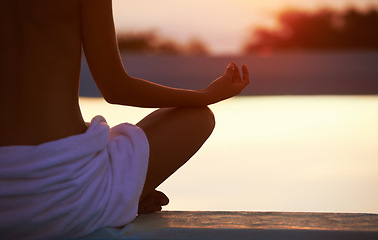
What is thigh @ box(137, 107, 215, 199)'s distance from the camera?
127 centimetres

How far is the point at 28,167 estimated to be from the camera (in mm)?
1078

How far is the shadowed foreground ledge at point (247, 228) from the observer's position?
122 centimetres

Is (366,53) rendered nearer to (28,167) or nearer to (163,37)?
(163,37)

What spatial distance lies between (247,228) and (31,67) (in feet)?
1.75

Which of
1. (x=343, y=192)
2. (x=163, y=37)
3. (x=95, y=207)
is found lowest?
(x=343, y=192)

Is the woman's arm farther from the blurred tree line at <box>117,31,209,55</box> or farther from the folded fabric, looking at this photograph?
the blurred tree line at <box>117,31,209,55</box>

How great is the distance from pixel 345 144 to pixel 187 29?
19.2 feet

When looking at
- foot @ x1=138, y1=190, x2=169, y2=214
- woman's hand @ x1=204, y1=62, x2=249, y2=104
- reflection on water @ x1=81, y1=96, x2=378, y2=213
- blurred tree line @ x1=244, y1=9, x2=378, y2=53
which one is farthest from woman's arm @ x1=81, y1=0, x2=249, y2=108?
blurred tree line @ x1=244, y1=9, x2=378, y2=53

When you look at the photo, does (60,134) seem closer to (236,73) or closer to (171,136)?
(171,136)

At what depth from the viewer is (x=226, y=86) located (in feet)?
4.59

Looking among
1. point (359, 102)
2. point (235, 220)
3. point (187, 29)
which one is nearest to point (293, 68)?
point (187, 29)

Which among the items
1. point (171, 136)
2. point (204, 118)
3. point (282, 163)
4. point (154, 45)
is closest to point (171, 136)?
point (171, 136)

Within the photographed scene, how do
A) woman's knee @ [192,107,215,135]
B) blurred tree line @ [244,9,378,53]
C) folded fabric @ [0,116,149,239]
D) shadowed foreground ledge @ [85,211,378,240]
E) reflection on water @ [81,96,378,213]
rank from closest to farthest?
folded fabric @ [0,116,149,239]
shadowed foreground ledge @ [85,211,378,240]
woman's knee @ [192,107,215,135]
reflection on water @ [81,96,378,213]
blurred tree line @ [244,9,378,53]

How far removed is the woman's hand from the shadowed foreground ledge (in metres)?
0.27
